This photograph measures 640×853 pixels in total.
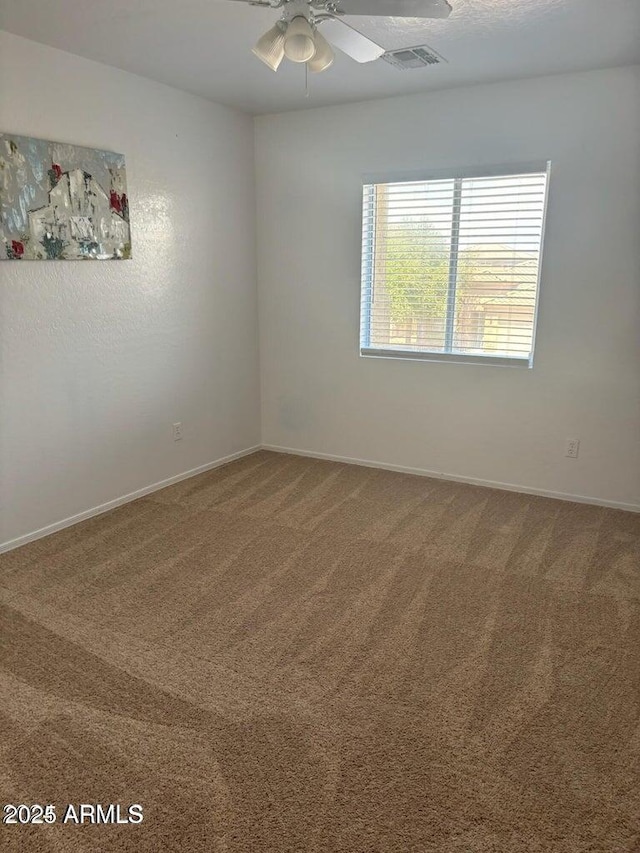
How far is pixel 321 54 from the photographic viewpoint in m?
2.11

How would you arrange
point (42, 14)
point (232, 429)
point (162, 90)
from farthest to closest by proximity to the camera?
point (232, 429)
point (162, 90)
point (42, 14)

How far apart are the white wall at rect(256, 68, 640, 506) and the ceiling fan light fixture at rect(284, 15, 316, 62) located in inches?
76.9

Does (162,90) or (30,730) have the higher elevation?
(162,90)

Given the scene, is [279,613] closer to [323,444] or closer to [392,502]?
[392,502]

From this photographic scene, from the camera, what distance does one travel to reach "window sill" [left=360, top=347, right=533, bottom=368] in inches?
148

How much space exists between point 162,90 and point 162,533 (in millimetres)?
2652

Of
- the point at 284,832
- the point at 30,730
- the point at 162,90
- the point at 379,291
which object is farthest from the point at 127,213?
the point at 284,832

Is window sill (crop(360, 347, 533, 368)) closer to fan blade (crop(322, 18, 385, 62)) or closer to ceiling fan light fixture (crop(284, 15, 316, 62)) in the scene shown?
fan blade (crop(322, 18, 385, 62))

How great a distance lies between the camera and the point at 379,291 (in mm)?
4160

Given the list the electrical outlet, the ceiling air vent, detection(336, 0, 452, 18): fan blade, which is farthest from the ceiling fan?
the electrical outlet

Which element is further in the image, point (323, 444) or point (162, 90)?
point (323, 444)

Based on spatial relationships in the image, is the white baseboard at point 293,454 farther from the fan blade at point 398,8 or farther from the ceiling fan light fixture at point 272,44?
the fan blade at point 398,8

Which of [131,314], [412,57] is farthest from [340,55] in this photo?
[131,314]

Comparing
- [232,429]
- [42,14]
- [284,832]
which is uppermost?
[42,14]
